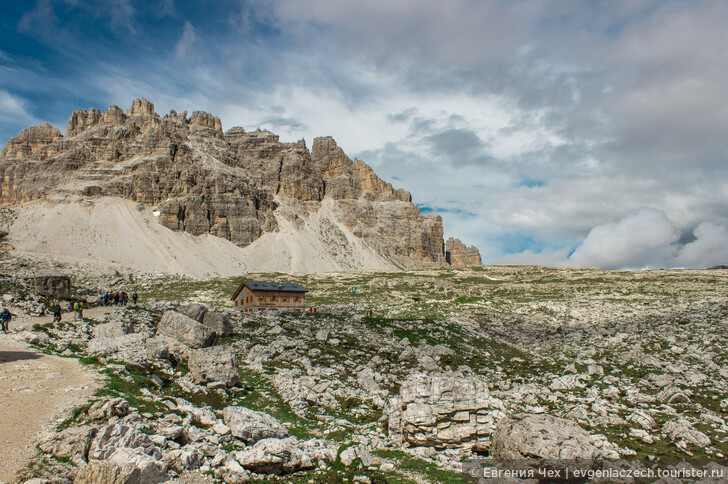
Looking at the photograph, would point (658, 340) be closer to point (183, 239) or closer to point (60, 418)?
point (60, 418)

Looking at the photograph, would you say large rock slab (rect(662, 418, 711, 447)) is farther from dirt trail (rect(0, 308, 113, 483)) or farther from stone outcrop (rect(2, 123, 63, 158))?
stone outcrop (rect(2, 123, 63, 158))

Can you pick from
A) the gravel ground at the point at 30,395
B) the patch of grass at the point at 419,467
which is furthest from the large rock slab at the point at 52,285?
the patch of grass at the point at 419,467

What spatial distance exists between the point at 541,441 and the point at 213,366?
13726mm

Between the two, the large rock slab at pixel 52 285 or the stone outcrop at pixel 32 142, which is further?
the stone outcrop at pixel 32 142

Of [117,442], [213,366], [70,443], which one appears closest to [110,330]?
[213,366]

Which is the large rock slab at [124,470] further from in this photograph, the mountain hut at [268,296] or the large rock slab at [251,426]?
the mountain hut at [268,296]

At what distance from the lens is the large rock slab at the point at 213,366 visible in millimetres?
19453

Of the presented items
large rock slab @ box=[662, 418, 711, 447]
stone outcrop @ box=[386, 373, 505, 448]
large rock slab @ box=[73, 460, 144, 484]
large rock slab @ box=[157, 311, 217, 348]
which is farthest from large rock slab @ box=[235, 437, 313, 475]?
large rock slab @ box=[662, 418, 711, 447]

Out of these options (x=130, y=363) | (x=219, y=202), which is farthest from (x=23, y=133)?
(x=130, y=363)

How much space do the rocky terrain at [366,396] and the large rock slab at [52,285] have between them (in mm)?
378

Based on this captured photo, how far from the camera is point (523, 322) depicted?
44.9 meters

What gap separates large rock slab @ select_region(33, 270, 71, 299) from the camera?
33250 mm

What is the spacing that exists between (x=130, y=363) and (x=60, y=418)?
6.11m

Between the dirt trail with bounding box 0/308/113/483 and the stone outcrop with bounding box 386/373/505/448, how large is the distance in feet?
35.0
